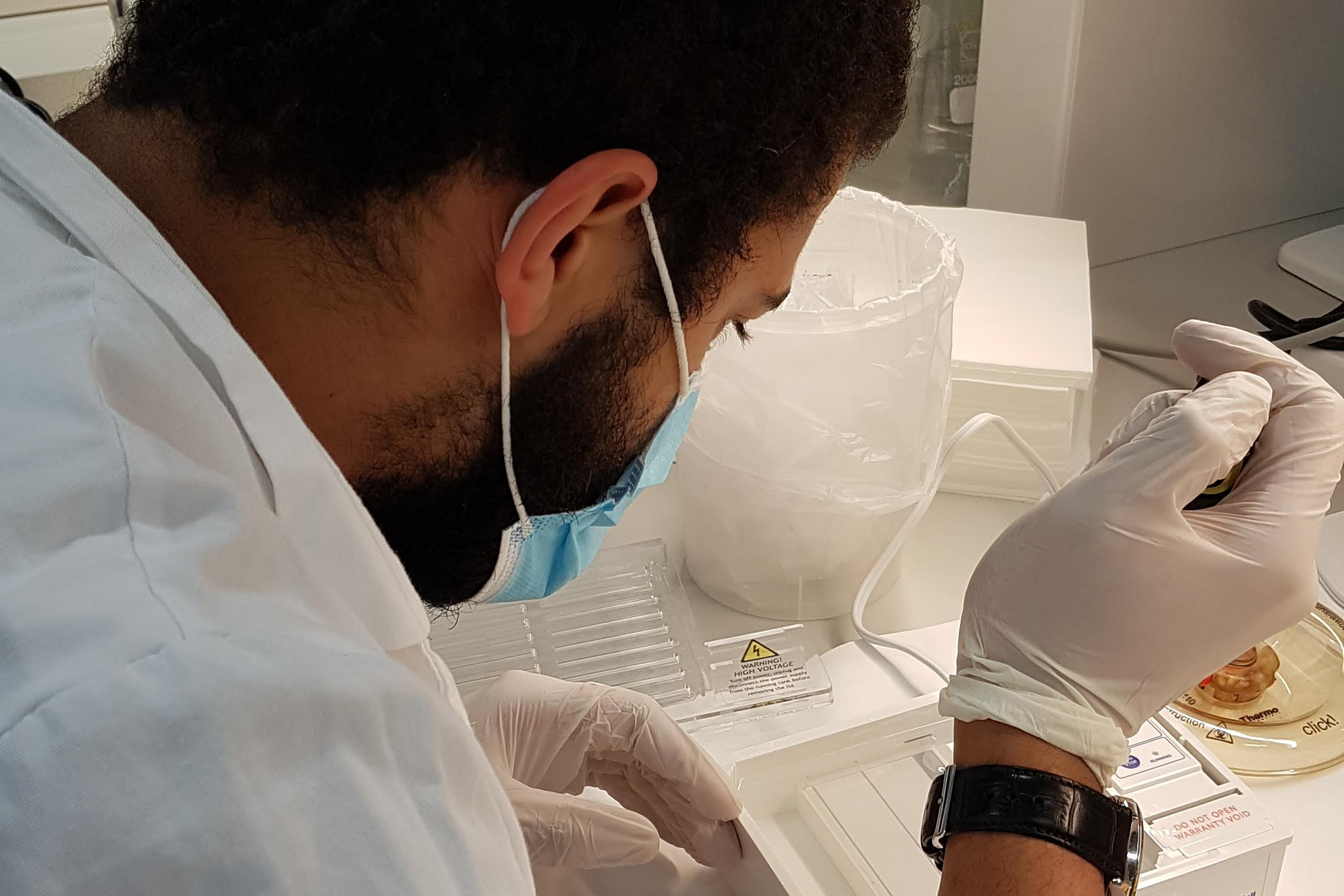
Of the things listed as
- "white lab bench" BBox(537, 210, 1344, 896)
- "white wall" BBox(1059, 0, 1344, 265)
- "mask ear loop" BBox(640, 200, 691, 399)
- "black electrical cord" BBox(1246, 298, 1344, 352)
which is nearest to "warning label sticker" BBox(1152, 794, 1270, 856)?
Result: "white lab bench" BBox(537, 210, 1344, 896)

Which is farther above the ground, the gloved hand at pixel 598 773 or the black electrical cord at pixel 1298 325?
the black electrical cord at pixel 1298 325

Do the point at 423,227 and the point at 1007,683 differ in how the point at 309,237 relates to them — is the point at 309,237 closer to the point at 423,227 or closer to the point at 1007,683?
the point at 423,227

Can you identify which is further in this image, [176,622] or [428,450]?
[428,450]

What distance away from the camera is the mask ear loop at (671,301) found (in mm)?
699

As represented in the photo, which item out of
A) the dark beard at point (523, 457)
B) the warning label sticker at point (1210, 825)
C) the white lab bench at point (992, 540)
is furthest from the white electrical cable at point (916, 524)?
the dark beard at point (523, 457)

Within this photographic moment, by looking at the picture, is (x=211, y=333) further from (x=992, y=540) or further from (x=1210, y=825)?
(x=992, y=540)

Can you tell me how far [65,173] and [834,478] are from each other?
0.75m

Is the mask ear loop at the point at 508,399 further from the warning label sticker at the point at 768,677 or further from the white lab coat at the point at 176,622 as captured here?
the warning label sticker at the point at 768,677

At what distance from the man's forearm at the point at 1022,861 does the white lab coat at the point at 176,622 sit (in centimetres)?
35

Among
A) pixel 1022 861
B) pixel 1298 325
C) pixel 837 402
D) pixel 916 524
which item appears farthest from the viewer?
pixel 1298 325

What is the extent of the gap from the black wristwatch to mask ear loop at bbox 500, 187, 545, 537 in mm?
367

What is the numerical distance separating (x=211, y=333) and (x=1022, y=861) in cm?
60

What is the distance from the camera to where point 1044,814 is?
80 cm

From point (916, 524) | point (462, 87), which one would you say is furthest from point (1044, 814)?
point (462, 87)
